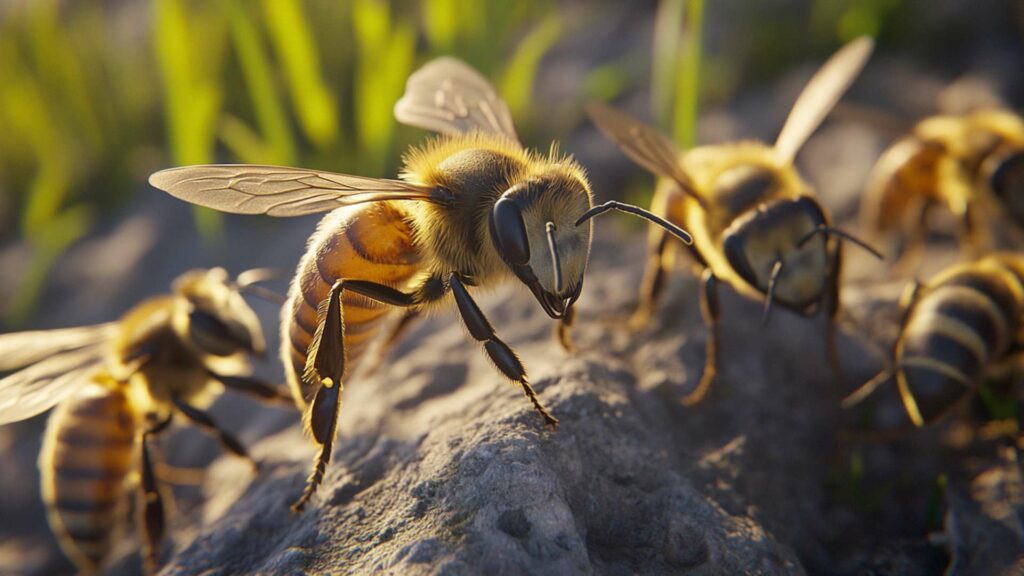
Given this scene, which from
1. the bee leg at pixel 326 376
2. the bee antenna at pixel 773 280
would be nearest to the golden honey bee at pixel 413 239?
the bee leg at pixel 326 376

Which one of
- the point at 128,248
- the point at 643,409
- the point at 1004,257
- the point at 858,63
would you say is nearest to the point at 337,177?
the point at 643,409

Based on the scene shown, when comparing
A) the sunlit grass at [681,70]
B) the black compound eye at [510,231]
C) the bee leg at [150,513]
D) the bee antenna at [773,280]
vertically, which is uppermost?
the sunlit grass at [681,70]

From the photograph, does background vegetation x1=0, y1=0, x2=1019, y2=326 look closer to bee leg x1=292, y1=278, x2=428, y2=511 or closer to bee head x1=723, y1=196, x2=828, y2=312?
bee head x1=723, y1=196, x2=828, y2=312

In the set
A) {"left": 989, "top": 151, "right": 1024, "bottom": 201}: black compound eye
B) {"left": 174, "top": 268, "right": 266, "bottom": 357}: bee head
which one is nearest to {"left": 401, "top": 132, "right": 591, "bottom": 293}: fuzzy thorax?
{"left": 174, "top": 268, "right": 266, "bottom": 357}: bee head

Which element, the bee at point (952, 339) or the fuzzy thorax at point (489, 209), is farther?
the bee at point (952, 339)

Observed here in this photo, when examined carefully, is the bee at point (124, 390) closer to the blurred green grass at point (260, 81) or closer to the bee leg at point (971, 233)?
the blurred green grass at point (260, 81)

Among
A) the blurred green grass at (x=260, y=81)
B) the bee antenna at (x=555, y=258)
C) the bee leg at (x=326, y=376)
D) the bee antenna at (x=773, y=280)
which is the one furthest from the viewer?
the blurred green grass at (x=260, y=81)

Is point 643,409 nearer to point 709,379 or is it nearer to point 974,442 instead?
point 709,379
